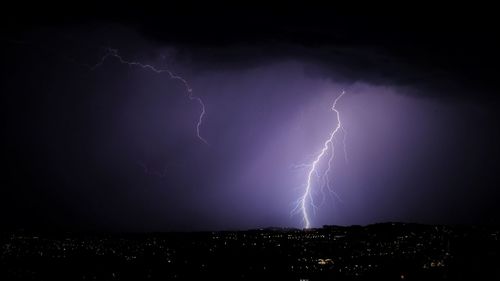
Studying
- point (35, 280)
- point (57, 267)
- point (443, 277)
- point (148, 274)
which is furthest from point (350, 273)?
point (57, 267)

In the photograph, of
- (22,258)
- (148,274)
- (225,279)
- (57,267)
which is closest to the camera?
(225,279)

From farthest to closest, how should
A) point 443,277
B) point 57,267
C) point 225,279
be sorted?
point 57,267
point 225,279
point 443,277

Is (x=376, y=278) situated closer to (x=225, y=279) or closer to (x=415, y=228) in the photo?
(x=225, y=279)

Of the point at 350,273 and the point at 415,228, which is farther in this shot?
the point at 415,228

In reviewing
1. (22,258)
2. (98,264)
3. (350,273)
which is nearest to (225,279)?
(350,273)

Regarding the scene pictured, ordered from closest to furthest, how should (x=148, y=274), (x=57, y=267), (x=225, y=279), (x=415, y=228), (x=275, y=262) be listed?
(x=225, y=279), (x=148, y=274), (x=57, y=267), (x=275, y=262), (x=415, y=228)

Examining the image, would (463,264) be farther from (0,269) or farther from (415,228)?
(415,228)

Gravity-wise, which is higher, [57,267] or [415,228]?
[415,228]

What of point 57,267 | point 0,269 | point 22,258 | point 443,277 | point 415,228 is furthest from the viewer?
point 415,228

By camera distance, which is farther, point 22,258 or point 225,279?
point 22,258
